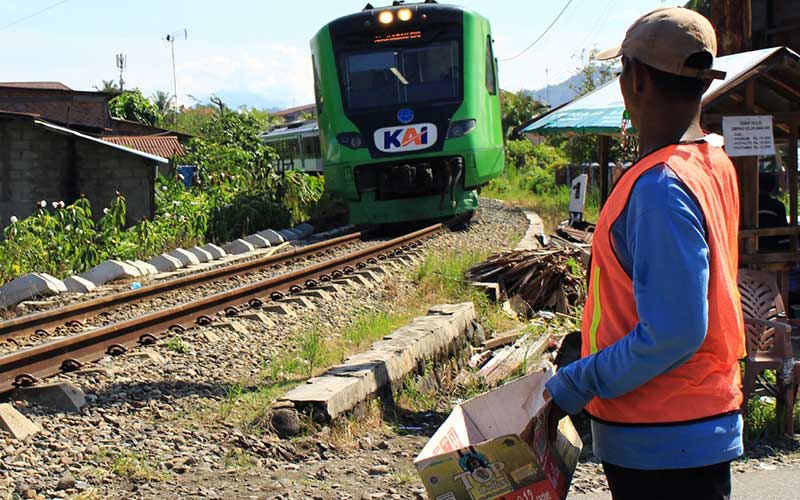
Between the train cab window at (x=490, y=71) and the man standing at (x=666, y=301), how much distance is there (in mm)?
13048

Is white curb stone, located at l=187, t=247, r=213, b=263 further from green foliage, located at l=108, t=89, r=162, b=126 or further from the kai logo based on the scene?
green foliage, located at l=108, t=89, r=162, b=126

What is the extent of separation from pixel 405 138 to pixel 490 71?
2.07 meters

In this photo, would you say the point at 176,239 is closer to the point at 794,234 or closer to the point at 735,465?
the point at 794,234

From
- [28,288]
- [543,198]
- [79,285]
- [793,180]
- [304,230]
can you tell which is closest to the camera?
[793,180]

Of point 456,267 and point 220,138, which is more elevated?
point 220,138

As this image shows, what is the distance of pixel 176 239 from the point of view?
1423 centimetres

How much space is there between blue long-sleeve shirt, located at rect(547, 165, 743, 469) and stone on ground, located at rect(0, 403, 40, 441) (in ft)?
11.0

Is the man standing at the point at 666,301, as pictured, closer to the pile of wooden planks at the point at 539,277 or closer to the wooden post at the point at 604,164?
the pile of wooden planks at the point at 539,277

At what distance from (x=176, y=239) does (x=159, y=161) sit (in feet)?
8.81

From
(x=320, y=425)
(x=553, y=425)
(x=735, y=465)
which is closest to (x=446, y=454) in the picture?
(x=553, y=425)

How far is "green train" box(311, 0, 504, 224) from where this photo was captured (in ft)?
46.8

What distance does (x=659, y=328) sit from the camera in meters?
1.97

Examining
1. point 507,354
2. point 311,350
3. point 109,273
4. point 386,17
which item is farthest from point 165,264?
point 507,354

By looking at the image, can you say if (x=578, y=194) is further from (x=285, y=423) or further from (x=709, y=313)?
(x=709, y=313)
